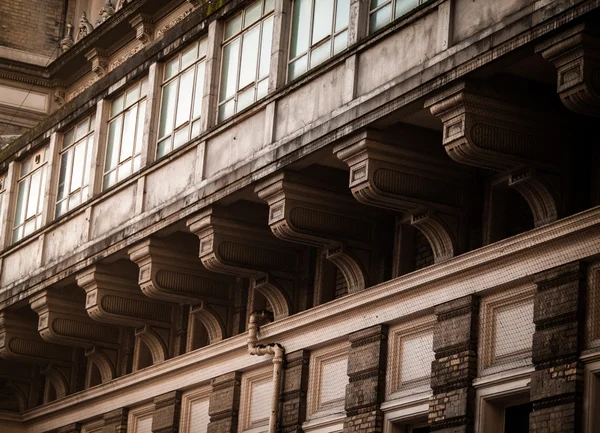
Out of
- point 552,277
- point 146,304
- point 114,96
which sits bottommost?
→ point 552,277

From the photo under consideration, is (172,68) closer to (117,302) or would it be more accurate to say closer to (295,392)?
(117,302)

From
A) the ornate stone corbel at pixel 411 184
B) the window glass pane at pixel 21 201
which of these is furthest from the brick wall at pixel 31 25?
the ornate stone corbel at pixel 411 184

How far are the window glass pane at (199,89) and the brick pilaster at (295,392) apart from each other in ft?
12.5

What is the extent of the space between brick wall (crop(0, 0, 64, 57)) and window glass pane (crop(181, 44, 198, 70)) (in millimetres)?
13721

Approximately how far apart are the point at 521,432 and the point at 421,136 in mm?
3703

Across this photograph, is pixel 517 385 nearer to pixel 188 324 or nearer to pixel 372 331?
pixel 372 331

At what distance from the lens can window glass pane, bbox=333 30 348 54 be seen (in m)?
19.9

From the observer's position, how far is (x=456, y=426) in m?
18.2

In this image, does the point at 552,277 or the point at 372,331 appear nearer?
the point at 552,277

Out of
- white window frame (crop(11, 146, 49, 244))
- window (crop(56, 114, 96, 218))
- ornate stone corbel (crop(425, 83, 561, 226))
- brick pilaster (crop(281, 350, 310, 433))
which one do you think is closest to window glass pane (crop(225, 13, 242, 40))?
window (crop(56, 114, 96, 218))

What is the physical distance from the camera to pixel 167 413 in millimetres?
24672

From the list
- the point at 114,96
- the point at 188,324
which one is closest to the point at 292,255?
the point at 188,324

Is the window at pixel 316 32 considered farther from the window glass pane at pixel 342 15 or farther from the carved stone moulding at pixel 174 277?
the carved stone moulding at pixel 174 277

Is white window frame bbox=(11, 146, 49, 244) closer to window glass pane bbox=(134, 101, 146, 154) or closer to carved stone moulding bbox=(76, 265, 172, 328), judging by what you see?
carved stone moulding bbox=(76, 265, 172, 328)
